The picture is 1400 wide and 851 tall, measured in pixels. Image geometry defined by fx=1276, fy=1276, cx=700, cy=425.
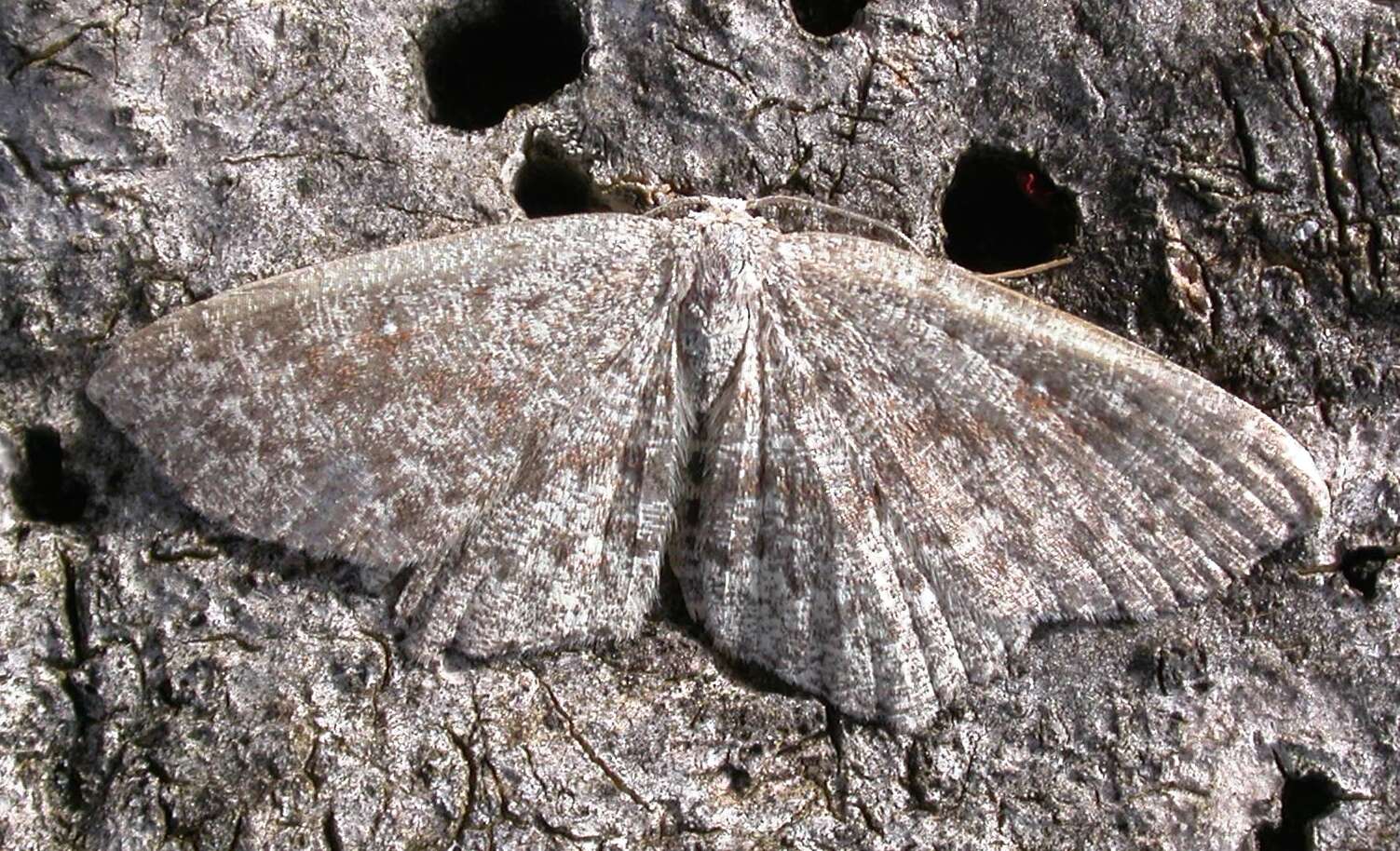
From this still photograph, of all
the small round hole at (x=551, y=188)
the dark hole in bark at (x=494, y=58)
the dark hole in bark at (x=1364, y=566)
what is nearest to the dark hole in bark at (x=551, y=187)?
the small round hole at (x=551, y=188)

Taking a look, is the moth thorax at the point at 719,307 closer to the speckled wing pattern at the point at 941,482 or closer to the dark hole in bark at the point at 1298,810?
the speckled wing pattern at the point at 941,482

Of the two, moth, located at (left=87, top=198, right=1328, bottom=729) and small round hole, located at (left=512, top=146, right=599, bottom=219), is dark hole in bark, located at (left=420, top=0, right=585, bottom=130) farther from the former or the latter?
moth, located at (left=87, top=198, right=1328, bottom=729)

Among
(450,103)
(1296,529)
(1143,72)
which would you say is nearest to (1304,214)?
(1143,72)

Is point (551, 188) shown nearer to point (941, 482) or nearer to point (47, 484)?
point (941, 482)

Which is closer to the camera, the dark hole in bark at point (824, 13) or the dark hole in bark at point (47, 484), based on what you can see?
the dark hole in bark at point (47, 484)

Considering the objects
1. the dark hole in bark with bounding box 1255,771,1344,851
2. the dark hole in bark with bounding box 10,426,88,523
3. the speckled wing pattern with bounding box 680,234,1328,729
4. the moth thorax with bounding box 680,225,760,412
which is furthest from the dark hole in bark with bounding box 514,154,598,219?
the dark hole in bark with bounding box 1255,771,1344,851

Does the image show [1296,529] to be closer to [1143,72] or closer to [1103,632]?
[1103,632]

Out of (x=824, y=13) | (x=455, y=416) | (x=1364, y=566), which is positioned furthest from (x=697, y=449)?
(x=1364, y=566)

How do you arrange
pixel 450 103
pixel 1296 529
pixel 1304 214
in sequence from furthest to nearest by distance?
pixel 450 103 < pixel 1304 214 < pixel 1296 529
